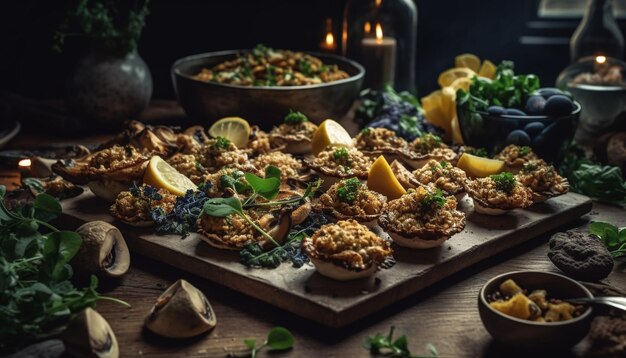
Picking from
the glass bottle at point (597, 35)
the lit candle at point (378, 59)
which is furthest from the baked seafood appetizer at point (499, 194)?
the glass bottle at point (597, 35)

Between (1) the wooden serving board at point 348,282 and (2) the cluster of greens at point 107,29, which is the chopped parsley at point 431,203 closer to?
(1) the wooden serving board at point 348,282

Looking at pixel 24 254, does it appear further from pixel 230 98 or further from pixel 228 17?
pixel 228 17

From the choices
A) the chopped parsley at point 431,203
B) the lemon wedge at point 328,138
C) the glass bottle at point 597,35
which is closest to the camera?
the chopped parsley at point 431,203

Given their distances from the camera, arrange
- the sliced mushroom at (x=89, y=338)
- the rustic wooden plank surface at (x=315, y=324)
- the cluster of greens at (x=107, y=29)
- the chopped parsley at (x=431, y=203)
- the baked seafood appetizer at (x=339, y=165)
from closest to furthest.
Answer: the sliced mushroom at (x=89, y=338) → the rustic wooden plank surface at (x=315, y=324) → the chopped parsley at (x=431, y=203) → the baked seafood appetizer at (x=339, y=165) → the cluster of greens at (x=107, y=29)

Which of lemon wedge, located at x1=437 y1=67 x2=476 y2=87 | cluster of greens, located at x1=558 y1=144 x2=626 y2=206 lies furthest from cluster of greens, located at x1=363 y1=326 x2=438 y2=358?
lemon wedge, located at x1=437 y1=67 x2=476 y2=87

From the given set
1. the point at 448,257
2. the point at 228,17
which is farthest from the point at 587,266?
the point at 228,17
